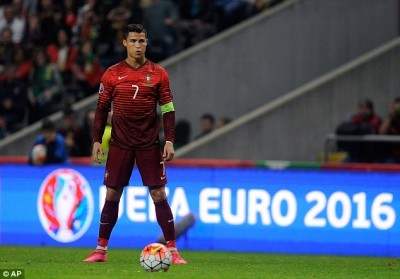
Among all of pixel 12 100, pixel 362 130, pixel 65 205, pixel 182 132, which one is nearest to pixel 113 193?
pixel 65 205

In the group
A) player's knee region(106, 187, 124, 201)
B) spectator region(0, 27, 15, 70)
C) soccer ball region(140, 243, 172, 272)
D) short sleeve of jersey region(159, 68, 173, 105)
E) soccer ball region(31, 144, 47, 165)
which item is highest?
spectator region(0, 27, 15, 70)

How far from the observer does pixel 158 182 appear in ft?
42.2

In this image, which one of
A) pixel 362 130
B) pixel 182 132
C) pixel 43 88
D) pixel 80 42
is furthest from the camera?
pixel 80 42

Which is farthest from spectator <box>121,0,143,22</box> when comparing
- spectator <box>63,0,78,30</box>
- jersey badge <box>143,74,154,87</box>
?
jersey badge <box>143,74,154,87</box>

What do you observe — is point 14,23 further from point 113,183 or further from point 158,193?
point 158,193

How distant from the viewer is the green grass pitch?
38.5ft

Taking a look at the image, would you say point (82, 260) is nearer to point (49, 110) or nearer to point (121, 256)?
point (121, 256)

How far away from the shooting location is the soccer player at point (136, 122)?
12.7 metres

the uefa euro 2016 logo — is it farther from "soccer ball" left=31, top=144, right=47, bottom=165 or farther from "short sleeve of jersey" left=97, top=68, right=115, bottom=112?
"short sleeve of jersey" left=97, top=68, right=115, bottom=112

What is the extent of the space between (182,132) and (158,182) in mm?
9003

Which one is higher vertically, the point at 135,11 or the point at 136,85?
the point at 135,11

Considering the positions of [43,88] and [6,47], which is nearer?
[43,88]

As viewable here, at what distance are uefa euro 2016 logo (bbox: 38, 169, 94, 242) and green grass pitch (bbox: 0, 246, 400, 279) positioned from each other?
1.41 metres

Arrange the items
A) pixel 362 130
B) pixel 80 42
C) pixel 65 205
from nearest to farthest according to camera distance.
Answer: pixel 65 205, pixel 362 130, pixel 80 42
